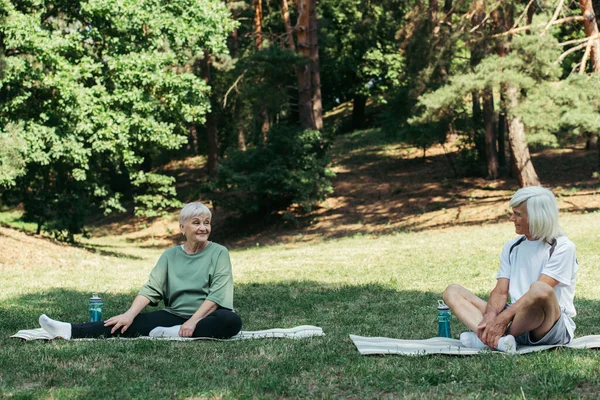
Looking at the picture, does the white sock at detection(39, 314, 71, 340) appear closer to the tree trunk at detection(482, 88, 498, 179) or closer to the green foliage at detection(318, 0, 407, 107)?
the tree trunk at detection(482, 88, 498, 179)

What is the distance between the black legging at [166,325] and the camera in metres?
6.89

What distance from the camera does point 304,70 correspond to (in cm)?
2752

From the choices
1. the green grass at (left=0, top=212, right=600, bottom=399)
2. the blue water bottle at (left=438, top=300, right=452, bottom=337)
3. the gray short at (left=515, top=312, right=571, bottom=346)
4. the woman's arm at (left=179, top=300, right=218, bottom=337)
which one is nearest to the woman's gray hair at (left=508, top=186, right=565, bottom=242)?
the gray short at (left=515, top=312, right=571, bottom=346)

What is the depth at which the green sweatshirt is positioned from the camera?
707 cm

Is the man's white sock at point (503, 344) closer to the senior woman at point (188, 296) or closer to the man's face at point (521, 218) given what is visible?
the man's face at point (521, 218)

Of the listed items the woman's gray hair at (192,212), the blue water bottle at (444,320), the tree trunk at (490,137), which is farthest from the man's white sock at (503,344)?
the tree trunk at (490,137)

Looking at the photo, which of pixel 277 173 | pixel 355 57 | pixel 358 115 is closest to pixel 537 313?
pixel 277 173

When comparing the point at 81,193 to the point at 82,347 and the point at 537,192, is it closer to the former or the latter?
the point at 82,347

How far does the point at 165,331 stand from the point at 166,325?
0.58 ft

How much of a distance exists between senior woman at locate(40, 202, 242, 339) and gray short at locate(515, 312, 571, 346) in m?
2.62

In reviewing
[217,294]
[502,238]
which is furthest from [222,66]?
[217,294]

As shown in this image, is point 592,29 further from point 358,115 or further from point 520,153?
point 358,115

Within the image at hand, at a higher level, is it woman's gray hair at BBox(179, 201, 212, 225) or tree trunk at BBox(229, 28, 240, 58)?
tree trunk at BBox(229, 28, 240, 58)

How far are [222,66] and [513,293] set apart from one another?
2429 cm
